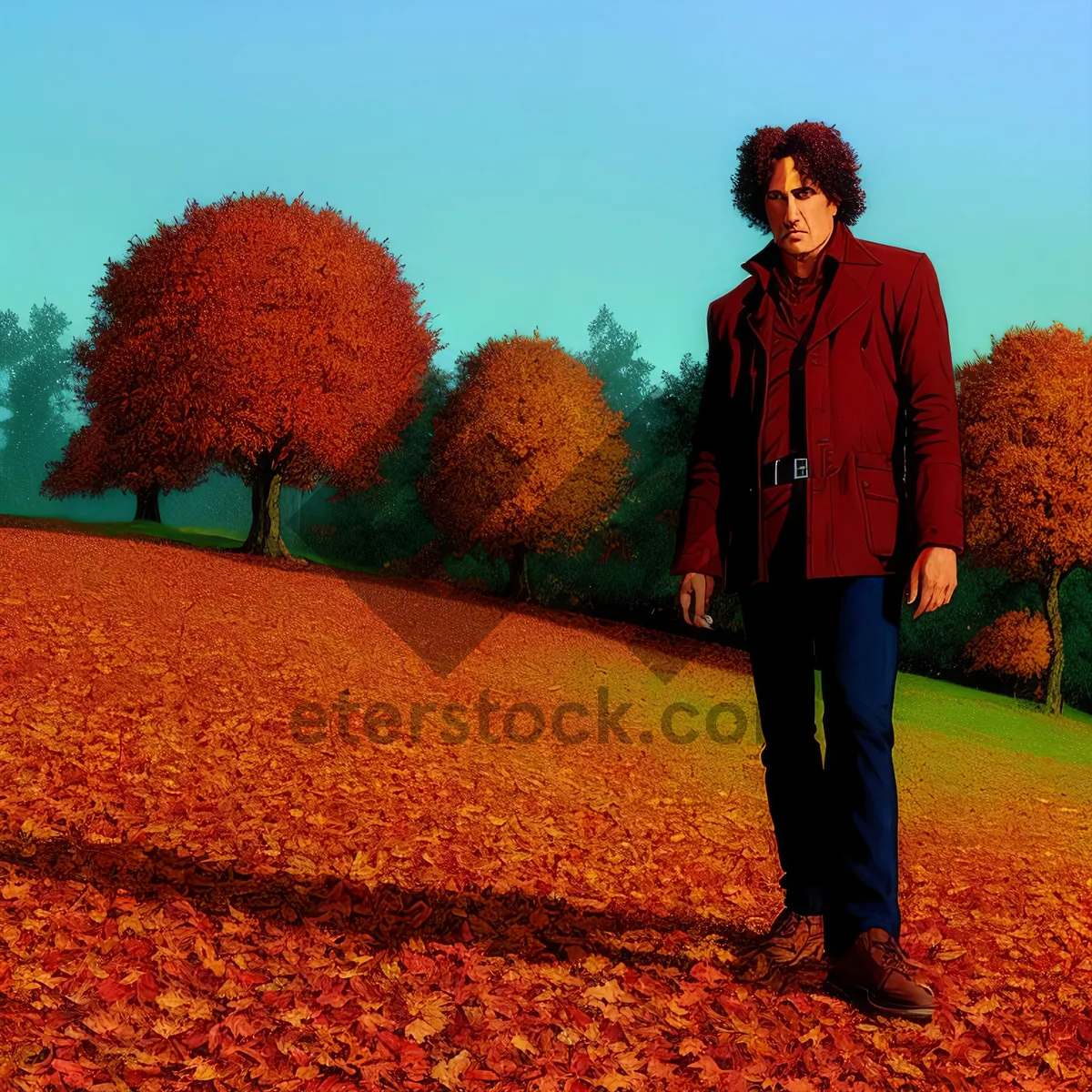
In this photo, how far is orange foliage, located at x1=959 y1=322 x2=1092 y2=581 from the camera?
24078mm

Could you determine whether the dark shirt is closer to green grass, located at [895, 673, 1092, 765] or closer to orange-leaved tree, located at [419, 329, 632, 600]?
green grass, located at [895, 673, 1092, 765]

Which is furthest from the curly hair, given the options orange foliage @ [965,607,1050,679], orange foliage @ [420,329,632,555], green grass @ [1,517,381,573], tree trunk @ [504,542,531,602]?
tree trunk @ [504,542,531,602]

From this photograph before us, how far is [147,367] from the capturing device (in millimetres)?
28016

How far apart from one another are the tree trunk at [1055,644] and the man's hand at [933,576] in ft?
78.5

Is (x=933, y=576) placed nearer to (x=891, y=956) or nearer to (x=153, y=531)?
(x=891, y=956)

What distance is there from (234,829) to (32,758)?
8.24 feet

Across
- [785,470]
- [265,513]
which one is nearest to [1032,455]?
[265,513]

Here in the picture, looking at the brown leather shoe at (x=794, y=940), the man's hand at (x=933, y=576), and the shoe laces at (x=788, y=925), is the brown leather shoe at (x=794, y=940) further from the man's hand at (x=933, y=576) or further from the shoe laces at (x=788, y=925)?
the man's hand at (x=933, y=576)

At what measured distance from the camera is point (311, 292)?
27891mm

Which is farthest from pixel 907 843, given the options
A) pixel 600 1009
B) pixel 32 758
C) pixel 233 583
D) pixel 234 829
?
pixel 233 583

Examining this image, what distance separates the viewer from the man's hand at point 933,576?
4.26 m

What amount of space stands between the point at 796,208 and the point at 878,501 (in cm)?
144

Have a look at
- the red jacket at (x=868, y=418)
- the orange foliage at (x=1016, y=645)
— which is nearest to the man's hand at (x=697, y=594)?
the red jacket at (x=868, y=418)

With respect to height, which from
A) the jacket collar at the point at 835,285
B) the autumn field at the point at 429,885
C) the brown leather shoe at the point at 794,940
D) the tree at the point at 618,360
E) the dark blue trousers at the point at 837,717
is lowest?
the autumn field at the point at 429,885
